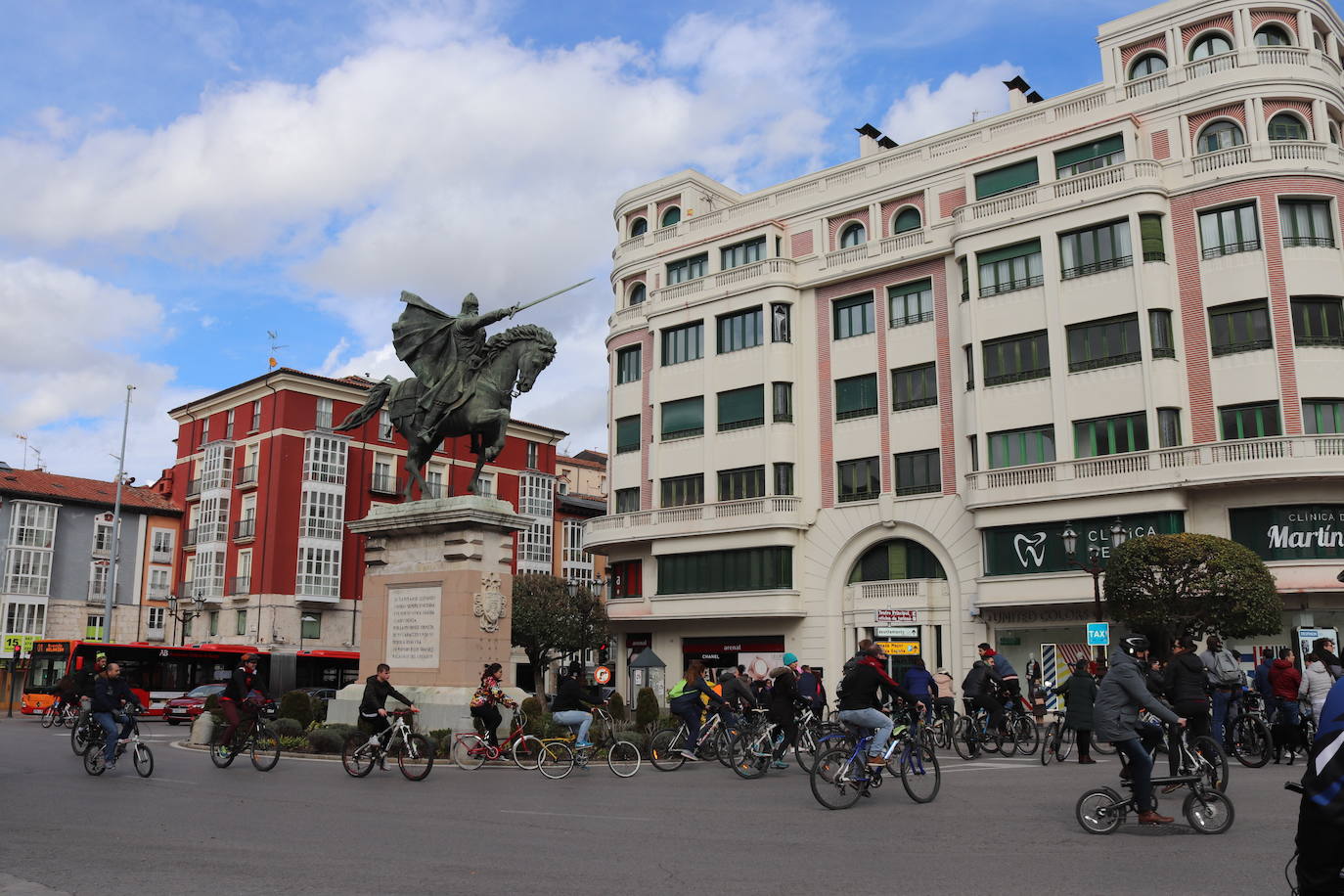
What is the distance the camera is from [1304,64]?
3559 cm

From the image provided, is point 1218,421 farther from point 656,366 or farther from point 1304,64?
point 656,366

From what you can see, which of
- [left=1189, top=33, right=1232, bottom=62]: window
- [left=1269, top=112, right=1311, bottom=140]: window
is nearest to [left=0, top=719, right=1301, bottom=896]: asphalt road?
[left=1269, top=112, right=1311, bottom=140]: window

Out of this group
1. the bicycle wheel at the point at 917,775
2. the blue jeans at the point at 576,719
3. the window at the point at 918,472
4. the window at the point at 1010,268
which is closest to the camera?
the bicycle wheel at the point at 917,775

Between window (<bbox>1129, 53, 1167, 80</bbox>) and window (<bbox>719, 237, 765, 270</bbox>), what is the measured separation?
14570 millimetres

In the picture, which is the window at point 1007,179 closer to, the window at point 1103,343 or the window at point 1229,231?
the window at point 1103,343

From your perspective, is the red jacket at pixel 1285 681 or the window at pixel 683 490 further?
the window at pixel 683 490

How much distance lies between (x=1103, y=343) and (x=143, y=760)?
98.0 feet

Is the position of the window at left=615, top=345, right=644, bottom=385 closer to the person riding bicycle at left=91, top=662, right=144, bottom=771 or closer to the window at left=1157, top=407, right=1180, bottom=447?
the window at left=1157, top=407, right=1180, bottom=447

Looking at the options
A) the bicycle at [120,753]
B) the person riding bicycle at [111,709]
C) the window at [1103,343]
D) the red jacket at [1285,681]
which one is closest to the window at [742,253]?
the window at [1103,343]

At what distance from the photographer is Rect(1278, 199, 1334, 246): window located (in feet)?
112

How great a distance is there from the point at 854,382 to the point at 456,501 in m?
25.3

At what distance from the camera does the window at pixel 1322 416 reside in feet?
107

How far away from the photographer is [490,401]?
69.5 ft

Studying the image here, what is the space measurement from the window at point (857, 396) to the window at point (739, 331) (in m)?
3.85
